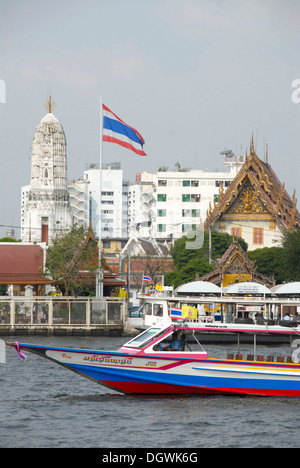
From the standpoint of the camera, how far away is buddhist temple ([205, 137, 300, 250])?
3420 inches

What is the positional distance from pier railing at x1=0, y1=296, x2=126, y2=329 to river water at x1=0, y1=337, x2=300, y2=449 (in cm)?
2234

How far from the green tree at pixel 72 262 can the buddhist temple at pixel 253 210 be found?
1100 inches

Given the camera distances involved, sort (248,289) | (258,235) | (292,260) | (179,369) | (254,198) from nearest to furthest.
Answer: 1. (179,369)
2. (248,289)
3. (292,260)
4. (254,198)
5. (258,235)

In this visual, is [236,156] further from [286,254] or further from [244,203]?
[286,254]

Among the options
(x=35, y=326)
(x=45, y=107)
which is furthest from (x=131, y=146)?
(x=45, y=107)

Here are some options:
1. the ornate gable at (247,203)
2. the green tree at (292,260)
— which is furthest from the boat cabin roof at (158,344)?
the ornate gable at (247,203)

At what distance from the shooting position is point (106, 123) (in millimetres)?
51938

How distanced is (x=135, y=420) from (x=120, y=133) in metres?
28.9

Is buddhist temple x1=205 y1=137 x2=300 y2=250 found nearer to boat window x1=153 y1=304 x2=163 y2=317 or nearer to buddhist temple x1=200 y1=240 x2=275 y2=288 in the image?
buddhist temple x1=200 y1=240 x2=275 y2=288

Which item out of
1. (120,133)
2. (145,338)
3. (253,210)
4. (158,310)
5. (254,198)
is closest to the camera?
(145,338)

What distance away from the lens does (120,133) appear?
2029 inches

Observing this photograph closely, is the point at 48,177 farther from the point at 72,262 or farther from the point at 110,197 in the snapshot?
the point at 72,262

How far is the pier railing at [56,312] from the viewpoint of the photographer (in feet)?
177

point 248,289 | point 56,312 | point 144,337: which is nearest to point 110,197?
point 248,289
